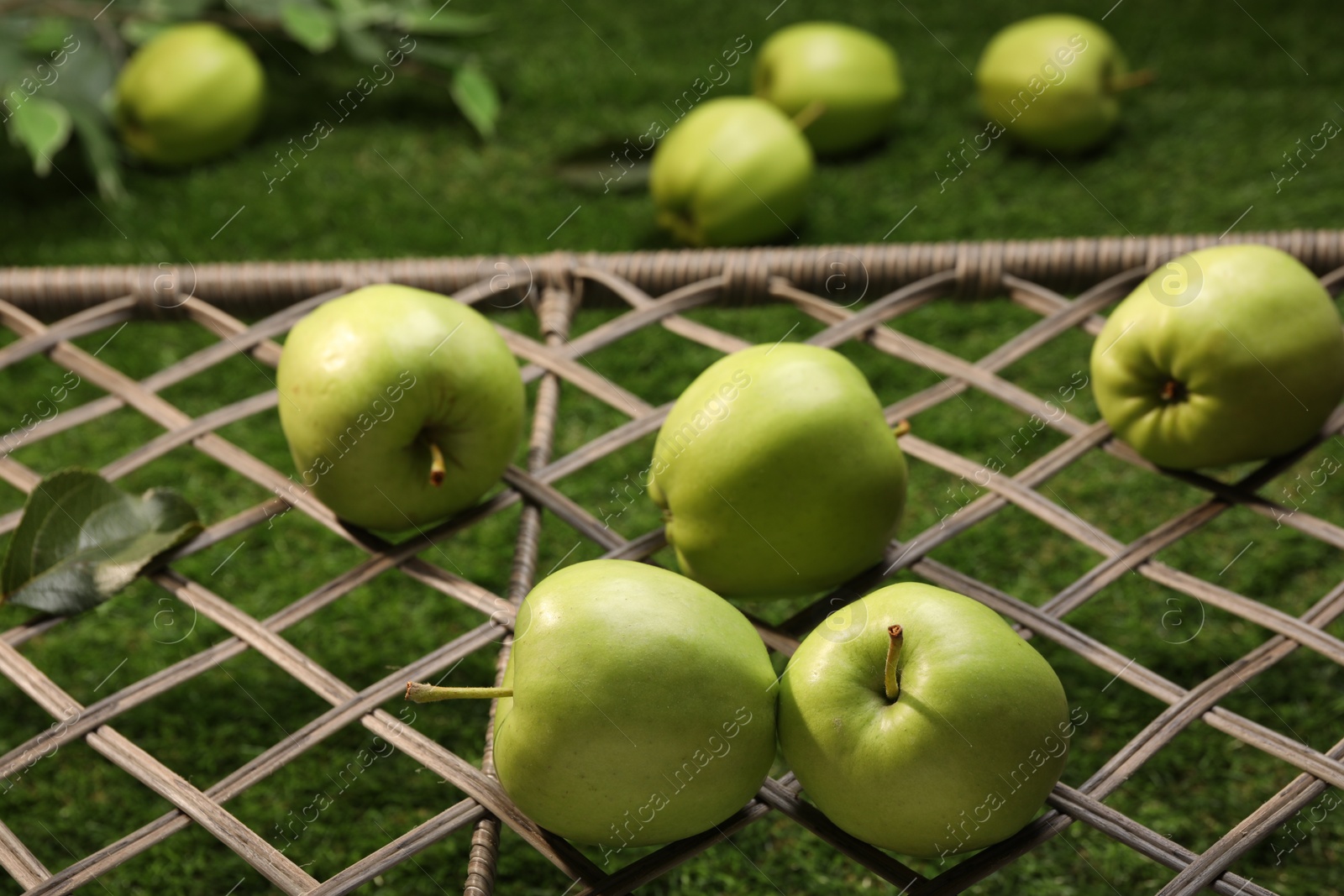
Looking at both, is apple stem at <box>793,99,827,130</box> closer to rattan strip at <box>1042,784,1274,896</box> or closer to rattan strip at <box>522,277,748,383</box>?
rattan strip at <box>522,277,748,383</box>

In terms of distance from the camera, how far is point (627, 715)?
54cm

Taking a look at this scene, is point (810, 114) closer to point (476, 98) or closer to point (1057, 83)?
point (1057, 83)

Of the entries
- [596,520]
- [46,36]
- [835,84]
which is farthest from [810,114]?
[46,36]

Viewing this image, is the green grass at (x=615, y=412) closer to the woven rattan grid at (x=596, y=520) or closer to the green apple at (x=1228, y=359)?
the woven rattan grid at (x=596, y=520)

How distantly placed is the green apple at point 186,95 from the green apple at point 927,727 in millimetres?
1457

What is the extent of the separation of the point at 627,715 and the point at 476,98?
1392 mm

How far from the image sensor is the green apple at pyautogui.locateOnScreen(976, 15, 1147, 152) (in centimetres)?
157

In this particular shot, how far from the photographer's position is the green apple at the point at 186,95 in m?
1.61

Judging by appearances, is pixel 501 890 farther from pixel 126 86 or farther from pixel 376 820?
pixel 126 86

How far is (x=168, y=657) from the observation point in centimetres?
99

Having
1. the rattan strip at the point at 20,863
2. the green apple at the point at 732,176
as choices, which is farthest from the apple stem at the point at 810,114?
the rattan strip at the point at 20,863

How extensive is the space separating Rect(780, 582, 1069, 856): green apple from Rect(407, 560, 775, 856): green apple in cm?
4

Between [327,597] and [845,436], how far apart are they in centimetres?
37

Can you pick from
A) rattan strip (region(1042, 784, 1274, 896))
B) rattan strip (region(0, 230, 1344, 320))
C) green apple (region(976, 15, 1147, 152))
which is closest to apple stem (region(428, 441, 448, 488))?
rattan strip (region(0, 230, 1344, 320))
